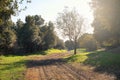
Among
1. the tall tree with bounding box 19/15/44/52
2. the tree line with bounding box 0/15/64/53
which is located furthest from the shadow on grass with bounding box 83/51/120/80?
the tall tree with bounding box 19/15/44/52

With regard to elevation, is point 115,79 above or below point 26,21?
below

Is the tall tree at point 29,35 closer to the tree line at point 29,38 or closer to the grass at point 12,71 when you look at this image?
the tree line at point 29,38

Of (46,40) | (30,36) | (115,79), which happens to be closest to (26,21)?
(30,36)

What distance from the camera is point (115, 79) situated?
19203mm

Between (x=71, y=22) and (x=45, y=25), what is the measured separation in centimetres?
4833

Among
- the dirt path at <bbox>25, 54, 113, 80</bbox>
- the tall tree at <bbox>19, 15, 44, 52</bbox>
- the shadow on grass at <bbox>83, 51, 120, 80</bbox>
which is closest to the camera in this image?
the dirt path at <bbox>25, 54, 113, 80</bbox>

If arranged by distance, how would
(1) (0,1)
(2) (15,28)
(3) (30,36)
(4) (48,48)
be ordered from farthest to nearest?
(4) (48,48) → (2) (15,28) → (3) (30,36) → (1) (0,1)

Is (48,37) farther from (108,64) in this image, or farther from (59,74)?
(59,74)

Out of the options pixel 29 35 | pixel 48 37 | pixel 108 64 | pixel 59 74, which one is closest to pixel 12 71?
pixel 59 74

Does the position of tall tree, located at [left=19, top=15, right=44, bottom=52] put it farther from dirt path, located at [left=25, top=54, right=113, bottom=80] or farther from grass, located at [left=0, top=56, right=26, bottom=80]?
dirt path, located at [left=25, top=54, right=113, bottom=80]

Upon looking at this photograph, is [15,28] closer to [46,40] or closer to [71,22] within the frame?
[46,40]

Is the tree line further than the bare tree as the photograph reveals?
Yes

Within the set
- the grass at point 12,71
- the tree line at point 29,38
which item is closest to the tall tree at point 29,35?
the tree line at point 29,38

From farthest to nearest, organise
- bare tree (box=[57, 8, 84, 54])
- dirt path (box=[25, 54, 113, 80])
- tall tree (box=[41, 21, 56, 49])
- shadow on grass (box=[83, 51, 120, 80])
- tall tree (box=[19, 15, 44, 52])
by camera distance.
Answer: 1. tall tree (box=[41, 21, 56, 49])
2. tall tree (box=[19, 15, 44, 52])
3. bare tree (box=[57, 8, 84, 54])
4. shadow on grass (box=[83, 51, 120, 80])
5. dirt path (box=[25, 54, 113, 80])
